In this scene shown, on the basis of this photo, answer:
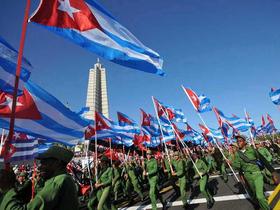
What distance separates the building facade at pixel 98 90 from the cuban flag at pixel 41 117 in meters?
122

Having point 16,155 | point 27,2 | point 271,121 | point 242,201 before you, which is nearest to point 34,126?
point 16,155

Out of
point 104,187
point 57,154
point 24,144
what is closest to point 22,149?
point 24,144

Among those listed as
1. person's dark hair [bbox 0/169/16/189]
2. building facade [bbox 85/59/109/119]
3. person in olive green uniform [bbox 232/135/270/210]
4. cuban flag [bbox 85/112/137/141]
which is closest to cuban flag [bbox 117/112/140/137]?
cuban flag [bbox 85/112/137/141]

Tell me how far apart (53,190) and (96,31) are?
376 centimetres

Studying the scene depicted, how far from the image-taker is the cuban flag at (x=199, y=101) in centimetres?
1160

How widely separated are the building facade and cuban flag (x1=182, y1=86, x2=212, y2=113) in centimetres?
11871

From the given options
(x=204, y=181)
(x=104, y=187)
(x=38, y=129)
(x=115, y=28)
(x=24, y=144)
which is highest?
(x=115, y=28)

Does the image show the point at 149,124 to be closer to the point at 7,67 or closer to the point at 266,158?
the point at 266,158

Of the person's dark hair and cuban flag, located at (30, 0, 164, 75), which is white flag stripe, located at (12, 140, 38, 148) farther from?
the person's dark hair

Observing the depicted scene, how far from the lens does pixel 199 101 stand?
12188 mm

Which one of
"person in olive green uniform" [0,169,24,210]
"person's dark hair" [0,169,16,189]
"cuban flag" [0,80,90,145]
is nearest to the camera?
"person in olive green uniform" [0,169,24,210]

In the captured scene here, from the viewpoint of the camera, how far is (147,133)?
1691 centimetres

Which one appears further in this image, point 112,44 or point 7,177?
point 112,44

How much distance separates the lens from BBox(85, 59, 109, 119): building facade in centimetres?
13240
